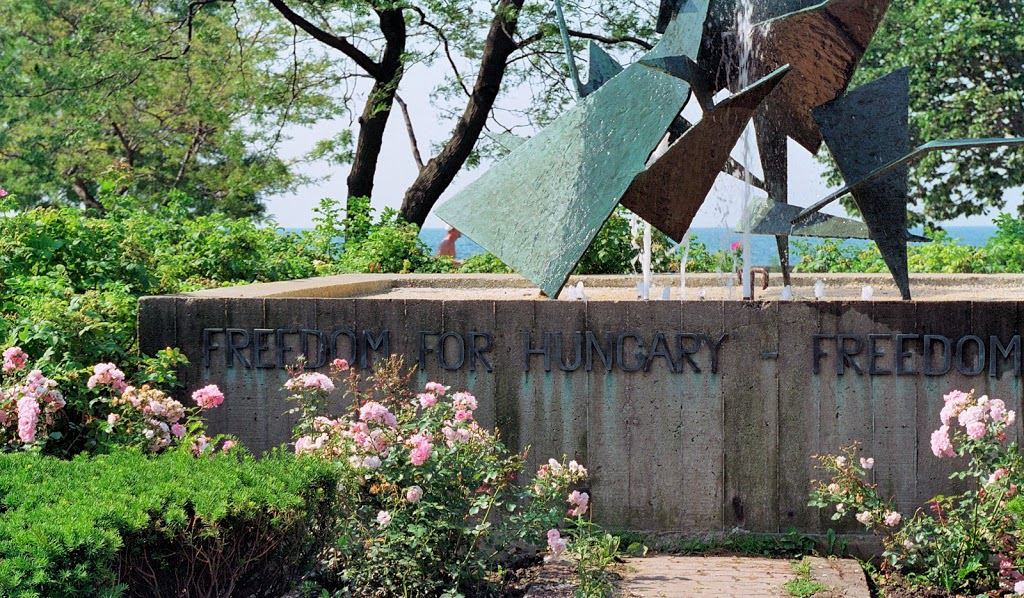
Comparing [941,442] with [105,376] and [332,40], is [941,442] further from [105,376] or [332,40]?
[332,40]

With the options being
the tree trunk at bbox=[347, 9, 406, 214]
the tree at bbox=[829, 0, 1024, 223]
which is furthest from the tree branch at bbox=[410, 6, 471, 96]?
the tree at bbox=[829, 0, 1024, 223]

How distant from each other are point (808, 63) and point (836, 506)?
273 centimetres

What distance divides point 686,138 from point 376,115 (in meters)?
11.5

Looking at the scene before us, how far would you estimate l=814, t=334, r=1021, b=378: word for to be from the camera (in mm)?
6027

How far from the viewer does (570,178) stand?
22.0ft

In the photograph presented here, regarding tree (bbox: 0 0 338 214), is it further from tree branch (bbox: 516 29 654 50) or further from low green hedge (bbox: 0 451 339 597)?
low green hedge (bbox: 0 451 339 597)

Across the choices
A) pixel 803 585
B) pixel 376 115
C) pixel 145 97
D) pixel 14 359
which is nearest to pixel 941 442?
pixel 803 585

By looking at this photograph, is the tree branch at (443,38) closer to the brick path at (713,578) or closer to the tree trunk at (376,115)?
the tree trunk at (376,115)

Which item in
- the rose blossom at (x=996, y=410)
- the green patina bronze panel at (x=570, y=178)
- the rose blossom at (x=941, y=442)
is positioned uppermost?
the green patina bronze panel at (x=570, y=178)

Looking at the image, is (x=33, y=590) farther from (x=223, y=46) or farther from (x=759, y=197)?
(x=223, y=46)

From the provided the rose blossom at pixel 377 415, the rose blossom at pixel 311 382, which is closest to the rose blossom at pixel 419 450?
the rose blossom at pixel 377 415

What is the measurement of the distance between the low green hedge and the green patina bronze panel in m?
2.34

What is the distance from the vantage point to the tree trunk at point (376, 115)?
17.3 metres

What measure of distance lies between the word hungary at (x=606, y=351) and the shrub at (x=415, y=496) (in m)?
0.91
